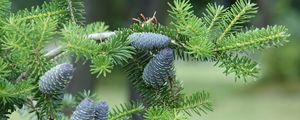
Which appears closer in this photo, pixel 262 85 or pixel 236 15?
pixel 236 15

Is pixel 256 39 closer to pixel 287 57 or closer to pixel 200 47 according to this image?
pixel 200 47

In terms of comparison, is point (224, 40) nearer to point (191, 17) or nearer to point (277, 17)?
point (191, 17)

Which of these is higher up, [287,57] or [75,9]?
[287,57]

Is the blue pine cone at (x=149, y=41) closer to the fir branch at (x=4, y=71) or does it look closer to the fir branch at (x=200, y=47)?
the fir branch at (x=200, y=47)

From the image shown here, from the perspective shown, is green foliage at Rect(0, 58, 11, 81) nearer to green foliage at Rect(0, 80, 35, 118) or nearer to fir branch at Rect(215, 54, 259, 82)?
green foliage at Rect(0, 80, 35, 118)

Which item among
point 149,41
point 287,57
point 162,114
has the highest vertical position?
point 287,57

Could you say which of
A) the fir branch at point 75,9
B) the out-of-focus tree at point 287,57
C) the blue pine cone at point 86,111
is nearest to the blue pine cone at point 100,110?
the blue pine cone at point 86,111

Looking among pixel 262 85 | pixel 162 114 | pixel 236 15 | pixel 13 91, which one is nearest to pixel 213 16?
pixel 236 15

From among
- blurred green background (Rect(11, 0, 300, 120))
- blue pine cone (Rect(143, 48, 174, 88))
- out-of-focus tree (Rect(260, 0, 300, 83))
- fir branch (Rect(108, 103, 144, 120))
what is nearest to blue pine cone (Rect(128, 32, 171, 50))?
blue pine cone (Rect(143, 48, 174, 88))
